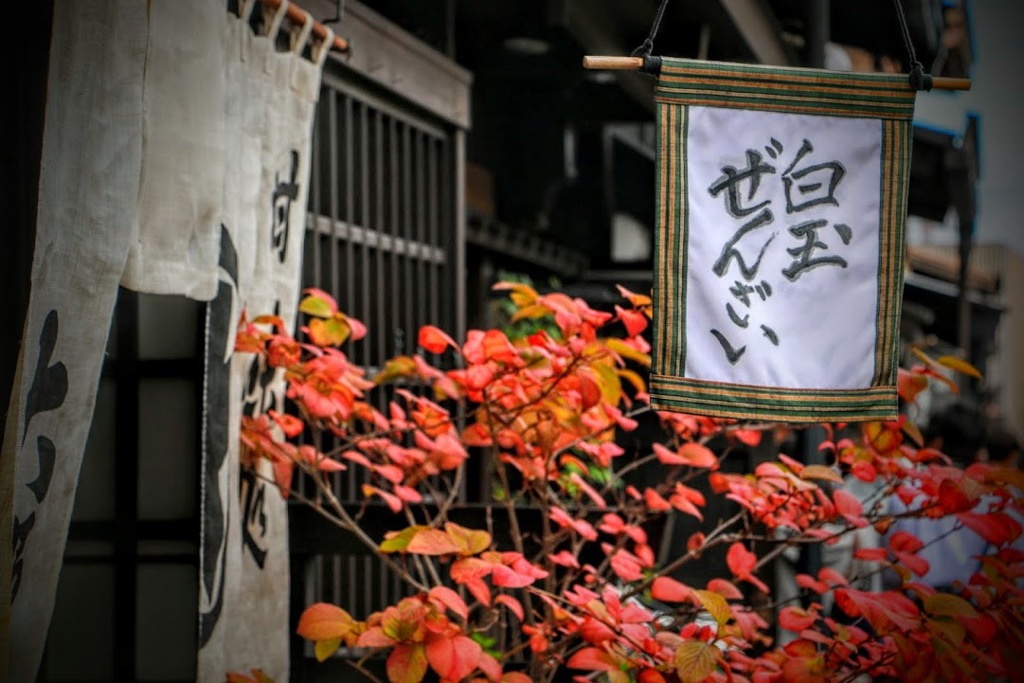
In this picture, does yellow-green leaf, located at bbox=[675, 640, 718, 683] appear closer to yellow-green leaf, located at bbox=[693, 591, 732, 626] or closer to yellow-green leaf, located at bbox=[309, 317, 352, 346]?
yellow-green leaf, located at bbox=[693, 591, 732, 626]

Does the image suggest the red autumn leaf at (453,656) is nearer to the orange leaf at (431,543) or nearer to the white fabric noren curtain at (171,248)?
the orange leaf at (431,543)

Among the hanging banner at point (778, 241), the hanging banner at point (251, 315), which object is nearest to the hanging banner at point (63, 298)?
the hanging banner at point (251, 315)

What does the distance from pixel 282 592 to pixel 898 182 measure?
2996 millimetres

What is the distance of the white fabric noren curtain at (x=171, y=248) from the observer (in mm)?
3025

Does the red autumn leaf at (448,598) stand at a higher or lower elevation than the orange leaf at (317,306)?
lower

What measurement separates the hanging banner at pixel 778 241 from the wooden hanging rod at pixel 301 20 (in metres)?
1.75

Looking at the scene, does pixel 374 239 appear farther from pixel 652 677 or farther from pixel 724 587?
pixel 652 677

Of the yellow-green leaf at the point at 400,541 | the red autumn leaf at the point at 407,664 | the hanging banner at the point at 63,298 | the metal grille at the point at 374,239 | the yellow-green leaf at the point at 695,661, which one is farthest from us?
the metal grille at the point at 374,239

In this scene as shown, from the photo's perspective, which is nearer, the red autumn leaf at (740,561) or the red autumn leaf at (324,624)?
the red autumn leaf at (324,624)

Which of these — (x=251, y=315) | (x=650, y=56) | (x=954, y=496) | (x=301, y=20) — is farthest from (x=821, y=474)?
(x=301, y=20)

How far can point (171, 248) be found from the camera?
Answer: 355cm

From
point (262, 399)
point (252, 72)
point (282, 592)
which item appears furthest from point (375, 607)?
point (252, 72)

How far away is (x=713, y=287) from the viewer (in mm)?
3807

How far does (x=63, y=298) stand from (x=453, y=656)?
5.23ft
